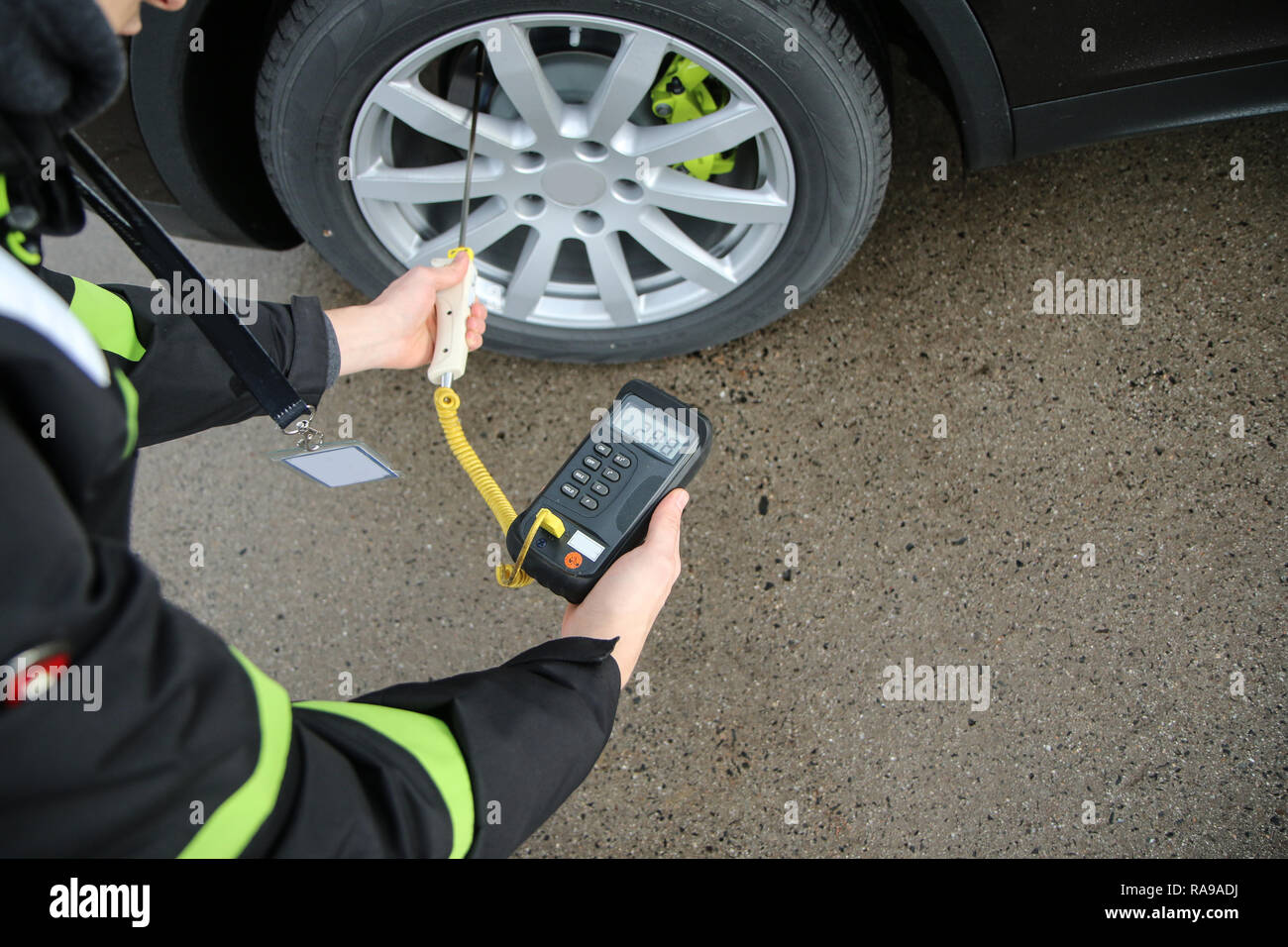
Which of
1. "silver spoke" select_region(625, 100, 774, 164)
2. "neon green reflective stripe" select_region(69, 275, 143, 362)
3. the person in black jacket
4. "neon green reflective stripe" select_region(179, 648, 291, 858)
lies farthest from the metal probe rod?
"neon green reflective stripe" select_region(179, 648, 291, 858)

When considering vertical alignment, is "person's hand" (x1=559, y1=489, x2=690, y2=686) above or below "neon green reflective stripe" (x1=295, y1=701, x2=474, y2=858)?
above

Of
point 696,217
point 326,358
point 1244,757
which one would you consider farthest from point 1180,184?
point 326,358

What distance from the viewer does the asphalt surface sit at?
1692mm

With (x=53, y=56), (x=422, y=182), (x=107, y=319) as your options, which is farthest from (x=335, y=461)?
(x=53, y=56)

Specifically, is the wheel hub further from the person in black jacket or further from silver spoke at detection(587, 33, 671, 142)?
the person in black jacket

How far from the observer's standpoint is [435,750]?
0.87 metres

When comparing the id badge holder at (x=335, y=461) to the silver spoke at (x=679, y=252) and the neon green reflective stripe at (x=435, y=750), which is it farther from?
the silver spoke at (x=679, y=252)

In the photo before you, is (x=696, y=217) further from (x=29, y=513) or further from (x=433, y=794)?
(x=29, y=513)

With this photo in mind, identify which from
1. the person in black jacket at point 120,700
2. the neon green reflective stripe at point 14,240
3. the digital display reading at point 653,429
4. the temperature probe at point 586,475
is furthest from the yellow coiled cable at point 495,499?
the neon green reflective stripe at point 14,240

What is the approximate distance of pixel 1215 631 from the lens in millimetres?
1701

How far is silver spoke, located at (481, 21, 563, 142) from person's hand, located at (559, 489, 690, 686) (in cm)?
64

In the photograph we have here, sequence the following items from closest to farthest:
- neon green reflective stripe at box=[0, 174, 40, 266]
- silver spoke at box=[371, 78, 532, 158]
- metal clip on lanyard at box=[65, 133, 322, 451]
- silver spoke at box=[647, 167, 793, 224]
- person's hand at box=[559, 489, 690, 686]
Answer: neon green reflective stripe at box=[0, 174, 40, 266]
metal clip on lanyard at box=[65, 133, 322, 451]
person's hand at box=[559, 489, 690, 686]
silver spoke at box=[371, 78, 532, 158]
silver spoke at box=[647, 167, 793, 224]

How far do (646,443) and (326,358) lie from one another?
0.53 meters

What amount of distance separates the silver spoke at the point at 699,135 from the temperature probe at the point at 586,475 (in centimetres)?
28
